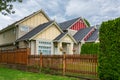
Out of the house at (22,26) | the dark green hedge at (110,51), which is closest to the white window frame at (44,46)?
the house at (22,26)

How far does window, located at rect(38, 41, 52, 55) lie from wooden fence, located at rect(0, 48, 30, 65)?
471cm

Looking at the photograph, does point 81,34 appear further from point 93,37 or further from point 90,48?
point 90,48

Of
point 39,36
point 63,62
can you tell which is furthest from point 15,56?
point 63,62

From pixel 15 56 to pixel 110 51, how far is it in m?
13.6

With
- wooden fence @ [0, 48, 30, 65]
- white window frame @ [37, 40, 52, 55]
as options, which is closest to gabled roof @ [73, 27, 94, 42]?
white window frame @ [37, 40, 52, 55]

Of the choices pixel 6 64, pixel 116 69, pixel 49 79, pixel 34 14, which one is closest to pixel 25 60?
pixel 6 64

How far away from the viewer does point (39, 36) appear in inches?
1128

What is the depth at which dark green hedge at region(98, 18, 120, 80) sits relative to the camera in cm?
1109

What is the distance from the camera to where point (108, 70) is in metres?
11.5

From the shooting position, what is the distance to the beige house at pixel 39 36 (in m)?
28.5

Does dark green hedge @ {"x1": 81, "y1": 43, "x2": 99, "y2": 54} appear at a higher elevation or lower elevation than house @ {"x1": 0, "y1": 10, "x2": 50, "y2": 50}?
lower

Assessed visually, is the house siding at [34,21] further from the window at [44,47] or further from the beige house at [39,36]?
the window at [44,47]

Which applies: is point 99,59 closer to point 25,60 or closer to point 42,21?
point 25,60

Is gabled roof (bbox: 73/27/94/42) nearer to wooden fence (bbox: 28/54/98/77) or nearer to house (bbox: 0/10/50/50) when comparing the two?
house (bbox: 0/10/50/50)
